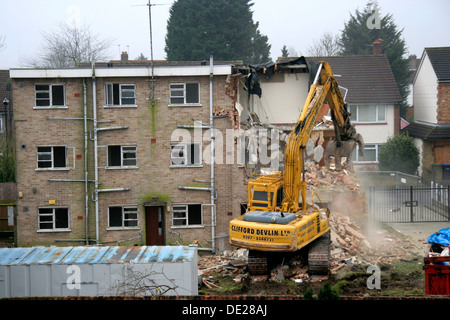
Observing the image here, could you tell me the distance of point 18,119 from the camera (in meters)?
26.3

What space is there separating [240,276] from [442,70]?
2786 cm

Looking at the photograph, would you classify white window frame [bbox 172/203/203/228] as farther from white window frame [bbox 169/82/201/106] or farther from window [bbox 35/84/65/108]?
window [bbox 35/84/65/108]

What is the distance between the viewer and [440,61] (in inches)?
1673

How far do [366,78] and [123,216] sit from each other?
25427 mm

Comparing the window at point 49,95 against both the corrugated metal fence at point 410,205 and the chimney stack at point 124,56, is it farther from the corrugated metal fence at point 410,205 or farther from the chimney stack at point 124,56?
the corrugated metal fence at point 410,205

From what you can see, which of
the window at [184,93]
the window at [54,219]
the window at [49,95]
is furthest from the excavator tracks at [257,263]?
the window at [49,95]

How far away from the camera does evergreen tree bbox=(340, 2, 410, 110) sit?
183ft

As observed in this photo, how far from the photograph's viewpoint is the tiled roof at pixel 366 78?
43.2 m

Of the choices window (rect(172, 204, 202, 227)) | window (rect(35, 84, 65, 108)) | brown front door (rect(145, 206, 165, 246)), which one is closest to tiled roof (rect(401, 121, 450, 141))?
window (rect(172, 204, 202, 227))

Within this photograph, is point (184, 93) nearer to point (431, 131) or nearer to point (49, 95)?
point (49, 95)

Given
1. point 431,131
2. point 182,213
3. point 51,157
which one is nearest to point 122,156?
point 51,157

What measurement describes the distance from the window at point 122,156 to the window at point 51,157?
2093 millimetres

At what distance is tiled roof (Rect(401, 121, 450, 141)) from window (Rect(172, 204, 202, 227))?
21.2 m

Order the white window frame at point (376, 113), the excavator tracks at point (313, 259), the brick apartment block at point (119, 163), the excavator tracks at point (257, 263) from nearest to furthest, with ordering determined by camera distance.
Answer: the excavator tracks at point (313, 259)
the excavator tracks at point (257, 263)
the brick apartment block at point (119, 163)
the white window frame at point (376, 113)
